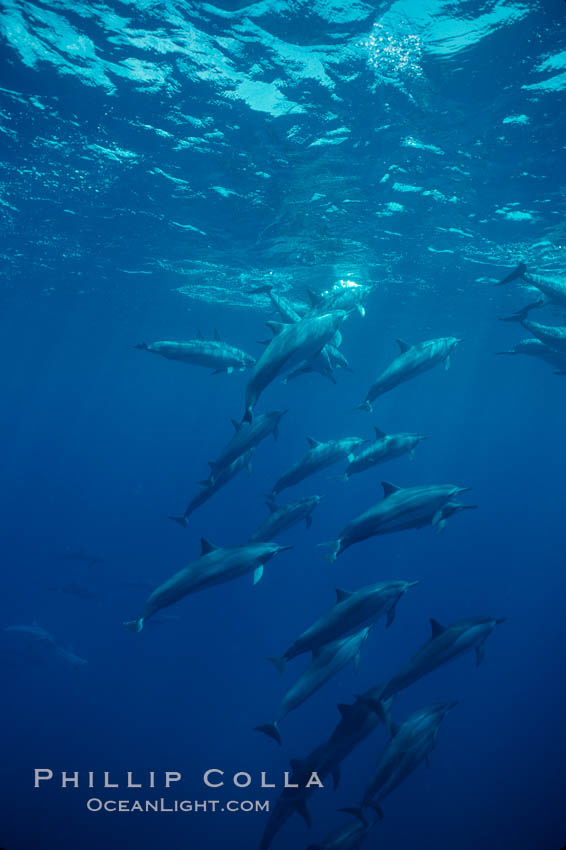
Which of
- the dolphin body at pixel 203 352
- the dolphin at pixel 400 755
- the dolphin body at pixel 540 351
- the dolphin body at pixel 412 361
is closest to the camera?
the dolphin at pixel 400 755

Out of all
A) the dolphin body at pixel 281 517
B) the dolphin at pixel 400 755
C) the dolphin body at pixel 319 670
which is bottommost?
the dolphin at pixel 400 755

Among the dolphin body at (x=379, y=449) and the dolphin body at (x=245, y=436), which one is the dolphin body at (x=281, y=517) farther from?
the dolphin body at (x=245, y=436)

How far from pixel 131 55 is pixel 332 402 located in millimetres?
71497

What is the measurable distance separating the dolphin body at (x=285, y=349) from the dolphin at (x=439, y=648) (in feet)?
12.8

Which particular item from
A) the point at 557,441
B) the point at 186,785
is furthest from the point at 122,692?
the point at 557,441

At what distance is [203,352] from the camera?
1016cm

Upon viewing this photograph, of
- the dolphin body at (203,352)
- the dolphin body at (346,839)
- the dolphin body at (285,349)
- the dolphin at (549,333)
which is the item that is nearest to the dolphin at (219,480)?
the dolphin body at (203,352)

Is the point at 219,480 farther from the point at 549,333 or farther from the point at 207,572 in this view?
the point at 549,333

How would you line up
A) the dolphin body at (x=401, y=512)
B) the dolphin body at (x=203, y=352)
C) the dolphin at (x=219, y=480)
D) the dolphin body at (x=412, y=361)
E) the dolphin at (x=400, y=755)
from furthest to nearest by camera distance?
the dolphin body at (x=203, y=352)
the dolphin at (x=219, y=480)
the dolphin body at (x=412, y=361)
the dolphin body at (x=401, y=512)
the dolphin at (x=400, y=755)

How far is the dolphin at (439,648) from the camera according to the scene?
6723 mm

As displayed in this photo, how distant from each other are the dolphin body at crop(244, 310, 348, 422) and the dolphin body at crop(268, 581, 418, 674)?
2.80 meters

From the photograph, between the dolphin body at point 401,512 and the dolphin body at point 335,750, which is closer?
the dolphin body at point 335,750

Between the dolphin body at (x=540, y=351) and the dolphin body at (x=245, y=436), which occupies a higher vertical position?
the dolphin body at (x=540, y=351)

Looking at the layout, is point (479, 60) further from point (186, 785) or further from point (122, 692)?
point (122, 692)
